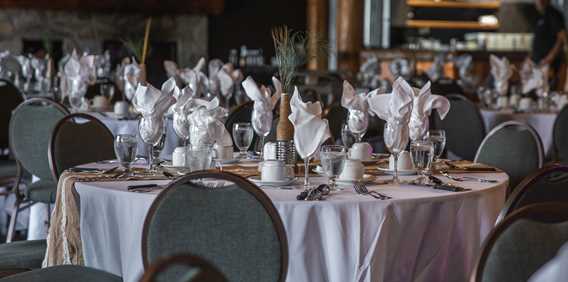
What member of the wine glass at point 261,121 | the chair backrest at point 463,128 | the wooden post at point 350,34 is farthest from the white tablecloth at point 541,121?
the wooden post at point 350,34

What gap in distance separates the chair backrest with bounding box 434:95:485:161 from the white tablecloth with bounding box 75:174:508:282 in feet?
8.69

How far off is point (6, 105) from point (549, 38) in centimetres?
647

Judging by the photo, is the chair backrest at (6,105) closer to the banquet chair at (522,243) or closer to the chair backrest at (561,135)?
the chair backrest at (561,135)

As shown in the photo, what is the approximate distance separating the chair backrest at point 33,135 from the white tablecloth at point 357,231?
4.94 feet

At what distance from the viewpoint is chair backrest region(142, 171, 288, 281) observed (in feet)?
7.39

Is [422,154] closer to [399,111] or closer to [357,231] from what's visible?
[399,111]

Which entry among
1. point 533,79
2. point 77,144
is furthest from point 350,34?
point 77,144

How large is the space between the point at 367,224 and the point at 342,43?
30.2 feet

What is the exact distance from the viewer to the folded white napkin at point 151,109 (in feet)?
10.4

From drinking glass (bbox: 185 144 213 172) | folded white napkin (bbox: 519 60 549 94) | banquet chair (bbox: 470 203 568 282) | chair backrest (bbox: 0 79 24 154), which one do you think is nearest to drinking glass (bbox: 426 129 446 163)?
drinking glass (bbox: 185 144 213 172)

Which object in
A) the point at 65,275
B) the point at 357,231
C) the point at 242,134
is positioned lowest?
the point at 65,275

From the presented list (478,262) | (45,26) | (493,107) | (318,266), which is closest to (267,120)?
(318,266)

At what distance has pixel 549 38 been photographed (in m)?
9.85

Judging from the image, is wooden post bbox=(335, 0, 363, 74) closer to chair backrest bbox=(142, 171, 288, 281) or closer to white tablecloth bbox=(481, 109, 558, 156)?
white tablecloth bbox=(481, 109, 558, 156)
